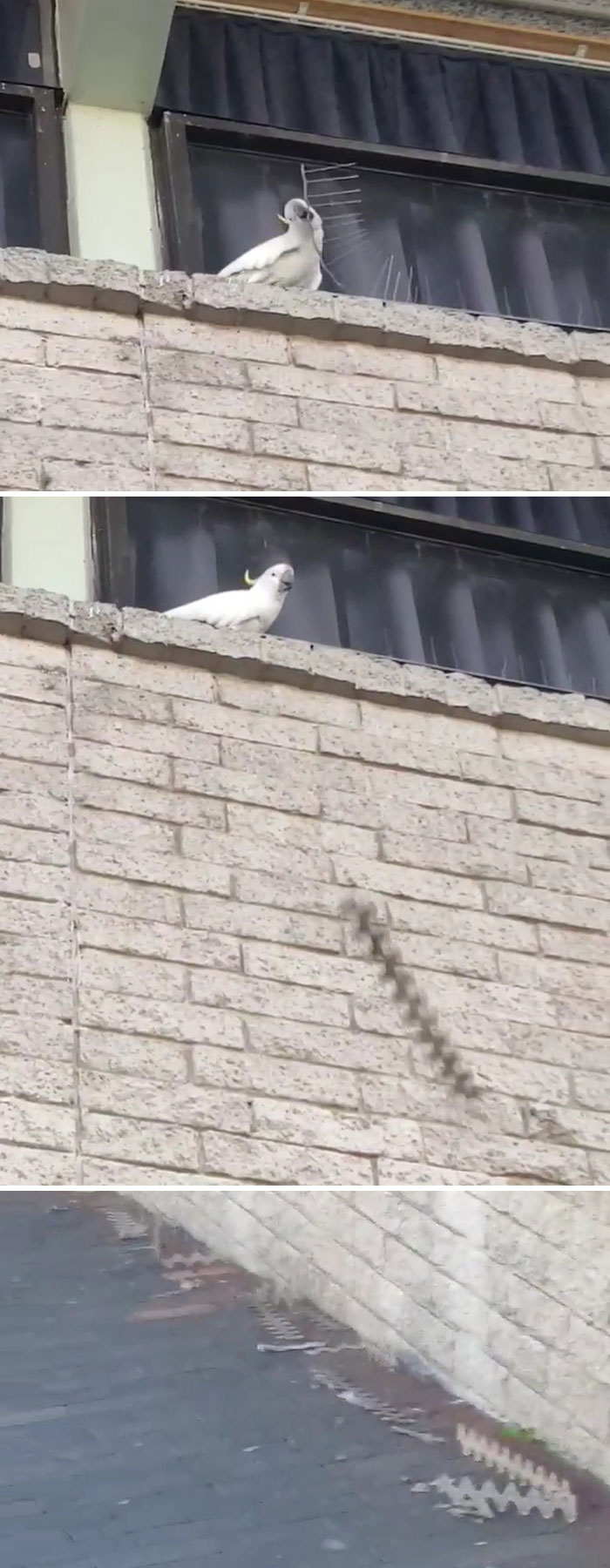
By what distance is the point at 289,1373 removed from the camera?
403 centimetres

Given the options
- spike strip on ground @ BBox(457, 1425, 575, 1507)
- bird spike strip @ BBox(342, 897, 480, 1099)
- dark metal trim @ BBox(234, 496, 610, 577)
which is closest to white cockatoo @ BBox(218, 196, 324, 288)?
dark metal trim @ BBox(234, 496, 610, 577)

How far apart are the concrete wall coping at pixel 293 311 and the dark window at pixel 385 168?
1.52 feet

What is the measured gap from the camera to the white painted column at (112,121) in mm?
6520

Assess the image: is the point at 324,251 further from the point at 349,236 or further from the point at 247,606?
the point at 247,606

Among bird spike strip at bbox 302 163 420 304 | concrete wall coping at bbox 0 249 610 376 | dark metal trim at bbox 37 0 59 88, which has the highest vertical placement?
dark metal trim at bbox 37 0 59 88

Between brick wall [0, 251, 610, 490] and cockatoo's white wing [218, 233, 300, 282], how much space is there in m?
0.08

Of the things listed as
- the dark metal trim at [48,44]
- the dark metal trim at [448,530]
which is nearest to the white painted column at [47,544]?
the dark metal trim at [448,530]

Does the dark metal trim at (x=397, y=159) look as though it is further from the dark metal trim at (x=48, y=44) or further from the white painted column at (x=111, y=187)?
the dark metal trim at (x=48, y=44)

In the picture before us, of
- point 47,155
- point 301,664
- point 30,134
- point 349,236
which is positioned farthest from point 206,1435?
point 30,134

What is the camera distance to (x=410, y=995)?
195 inches

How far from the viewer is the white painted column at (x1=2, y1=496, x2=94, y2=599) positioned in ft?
18.2

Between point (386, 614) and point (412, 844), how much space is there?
900mm

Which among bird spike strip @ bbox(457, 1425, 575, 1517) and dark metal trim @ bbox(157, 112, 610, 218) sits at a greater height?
dark metal trim @ bbox(157, 112, 610, 218)

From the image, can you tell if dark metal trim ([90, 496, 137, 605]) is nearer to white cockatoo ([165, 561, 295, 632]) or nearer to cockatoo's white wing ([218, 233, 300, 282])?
white cockatoo ([165, 561, 295, 632])
